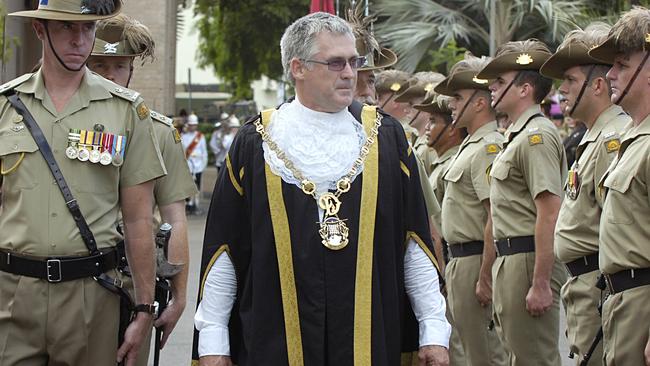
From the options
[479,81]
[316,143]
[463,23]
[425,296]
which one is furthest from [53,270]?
[463,23]

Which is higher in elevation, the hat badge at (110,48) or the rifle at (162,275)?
the hat badge at (110,48)

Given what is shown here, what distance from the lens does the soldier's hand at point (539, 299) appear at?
7.11 meters

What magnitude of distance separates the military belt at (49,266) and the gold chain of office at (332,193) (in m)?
0.88

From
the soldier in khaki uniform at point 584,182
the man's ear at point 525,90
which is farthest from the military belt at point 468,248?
the soldier in khaki uniform at point 584,182

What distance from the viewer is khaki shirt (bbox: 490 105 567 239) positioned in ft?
23.8

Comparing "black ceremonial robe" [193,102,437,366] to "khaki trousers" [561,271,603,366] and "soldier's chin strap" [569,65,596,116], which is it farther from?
"soldier's chin strap" [569,65,596,116]

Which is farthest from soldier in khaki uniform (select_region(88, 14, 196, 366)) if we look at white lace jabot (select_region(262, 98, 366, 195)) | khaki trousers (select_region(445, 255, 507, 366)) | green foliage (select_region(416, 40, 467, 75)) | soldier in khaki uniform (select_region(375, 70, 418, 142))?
green foliage (select_region(416, 40, 467, 75))

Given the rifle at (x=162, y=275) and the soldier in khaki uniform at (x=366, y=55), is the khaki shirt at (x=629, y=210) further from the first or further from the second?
the rifle at (x=162, y=275)

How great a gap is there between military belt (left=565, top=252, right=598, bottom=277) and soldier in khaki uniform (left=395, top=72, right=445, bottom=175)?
360 cm

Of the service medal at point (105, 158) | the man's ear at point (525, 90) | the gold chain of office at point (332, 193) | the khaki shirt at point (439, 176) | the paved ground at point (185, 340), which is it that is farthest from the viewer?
the paved ground at point (185, 340)

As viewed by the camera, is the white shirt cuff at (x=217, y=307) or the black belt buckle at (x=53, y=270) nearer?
the white shirt cuff at (x=217, y=307)

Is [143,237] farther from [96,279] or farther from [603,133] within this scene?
[603,133]

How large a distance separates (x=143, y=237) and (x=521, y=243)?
9.77 ft

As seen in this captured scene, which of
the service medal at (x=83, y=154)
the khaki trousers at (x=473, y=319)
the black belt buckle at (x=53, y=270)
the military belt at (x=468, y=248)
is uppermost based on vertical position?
the service medal at (x=83, y=154)
